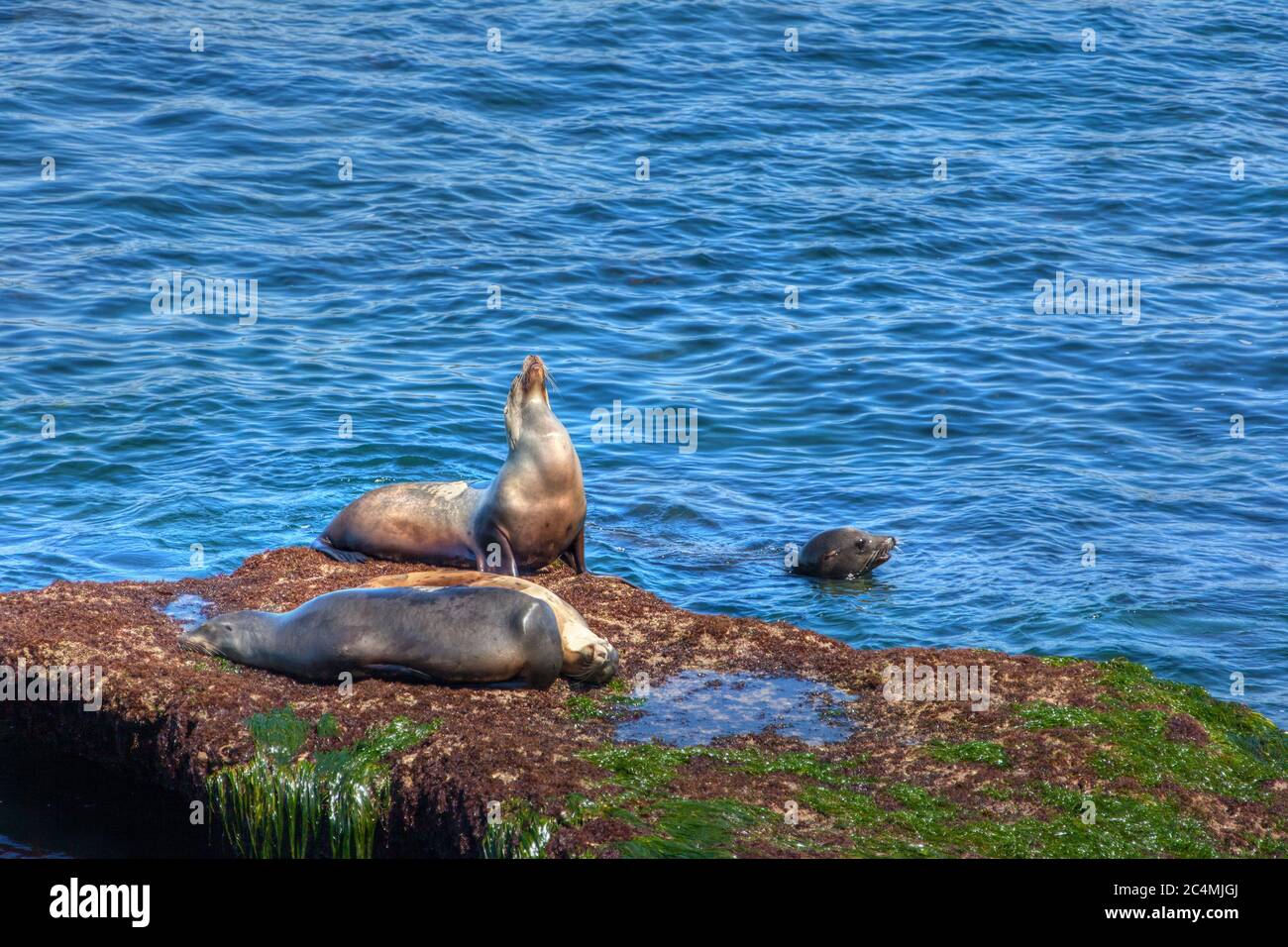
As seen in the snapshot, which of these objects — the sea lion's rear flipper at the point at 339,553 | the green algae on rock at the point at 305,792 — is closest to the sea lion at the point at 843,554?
the sea lion's rear flipper at the point at 339,553

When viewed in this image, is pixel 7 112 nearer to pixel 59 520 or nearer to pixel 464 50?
pixel 464 50

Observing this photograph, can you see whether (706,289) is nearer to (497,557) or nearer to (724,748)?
(497,557)

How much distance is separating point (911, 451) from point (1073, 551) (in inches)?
112

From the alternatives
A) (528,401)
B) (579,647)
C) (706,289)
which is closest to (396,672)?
(579,647)

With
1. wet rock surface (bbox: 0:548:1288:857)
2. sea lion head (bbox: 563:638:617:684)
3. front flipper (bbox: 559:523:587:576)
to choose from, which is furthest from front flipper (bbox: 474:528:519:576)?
sea lion head (bbox: 563:638:617:684)

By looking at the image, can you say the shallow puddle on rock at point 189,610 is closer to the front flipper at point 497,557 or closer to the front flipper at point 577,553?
the front flipper at point 497,557

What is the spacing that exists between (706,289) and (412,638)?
39.9ft

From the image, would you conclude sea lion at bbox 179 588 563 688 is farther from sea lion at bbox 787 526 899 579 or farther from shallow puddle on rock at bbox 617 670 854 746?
sea lion at bbox 787 526 899 579

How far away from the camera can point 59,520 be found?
12.5m

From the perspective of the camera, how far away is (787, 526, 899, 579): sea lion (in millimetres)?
11961

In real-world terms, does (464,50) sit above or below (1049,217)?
above

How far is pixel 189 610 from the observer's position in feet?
28.7

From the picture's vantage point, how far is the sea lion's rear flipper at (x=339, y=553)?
10.1 meters
